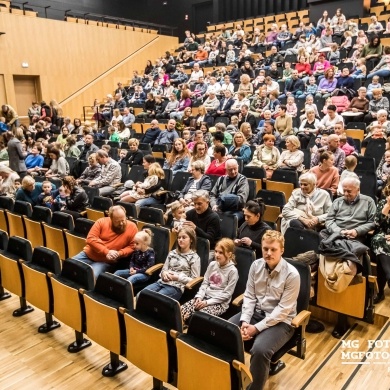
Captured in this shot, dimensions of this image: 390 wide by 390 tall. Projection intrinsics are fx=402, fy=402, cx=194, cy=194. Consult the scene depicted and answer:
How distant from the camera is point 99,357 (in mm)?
2271

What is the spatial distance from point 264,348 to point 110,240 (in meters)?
1.46

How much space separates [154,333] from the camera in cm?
180

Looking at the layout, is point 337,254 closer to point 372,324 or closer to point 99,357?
point 372,324

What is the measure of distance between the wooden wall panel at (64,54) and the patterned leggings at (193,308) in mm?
7908

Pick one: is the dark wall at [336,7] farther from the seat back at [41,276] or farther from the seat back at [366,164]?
the seat back at [41,276]

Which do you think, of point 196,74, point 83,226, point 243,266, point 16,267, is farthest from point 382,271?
point 196,74

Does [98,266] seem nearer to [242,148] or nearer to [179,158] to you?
[179,158]

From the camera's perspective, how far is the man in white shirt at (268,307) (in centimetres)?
173

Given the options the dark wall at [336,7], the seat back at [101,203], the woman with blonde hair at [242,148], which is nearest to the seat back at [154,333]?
the seat back at [101,203]

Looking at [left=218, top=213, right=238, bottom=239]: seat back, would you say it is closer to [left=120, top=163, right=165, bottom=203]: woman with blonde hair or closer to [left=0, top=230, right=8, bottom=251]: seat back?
[left=120, top=163, right=165, bottom=203]: woman with blonde hair

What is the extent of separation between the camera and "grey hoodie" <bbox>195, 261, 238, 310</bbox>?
2.13 metres

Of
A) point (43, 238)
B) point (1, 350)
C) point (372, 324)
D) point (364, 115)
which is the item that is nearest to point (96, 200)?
point (43, 238)

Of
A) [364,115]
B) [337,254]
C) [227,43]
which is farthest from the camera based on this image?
[227,43]

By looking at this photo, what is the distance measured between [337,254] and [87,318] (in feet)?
4.56
